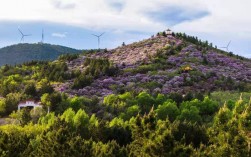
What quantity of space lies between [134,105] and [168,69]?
157 feet

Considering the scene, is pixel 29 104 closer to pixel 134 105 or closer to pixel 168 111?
pixel 134 105

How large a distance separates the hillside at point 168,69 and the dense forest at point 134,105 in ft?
0.91

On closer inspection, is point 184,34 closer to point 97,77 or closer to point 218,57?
point 218,57

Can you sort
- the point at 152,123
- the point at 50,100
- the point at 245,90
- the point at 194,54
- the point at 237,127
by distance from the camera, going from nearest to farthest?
the point at 237,127 < the point at 152,123 < the point at 50,100 < the point at 245,90 < the point at 194,54

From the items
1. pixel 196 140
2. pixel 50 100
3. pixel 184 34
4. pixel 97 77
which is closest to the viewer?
pixel 196 140

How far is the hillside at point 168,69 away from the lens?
128625 millimetres

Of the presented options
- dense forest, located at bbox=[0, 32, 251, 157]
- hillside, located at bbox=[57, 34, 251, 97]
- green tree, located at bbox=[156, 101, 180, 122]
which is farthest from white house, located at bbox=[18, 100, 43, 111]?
green tree, located at bbox=[156, 101, 180, 122]

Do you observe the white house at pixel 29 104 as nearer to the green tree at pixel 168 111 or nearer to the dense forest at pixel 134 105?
the dense forest at pixel 134 105

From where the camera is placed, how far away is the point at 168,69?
5797 inches

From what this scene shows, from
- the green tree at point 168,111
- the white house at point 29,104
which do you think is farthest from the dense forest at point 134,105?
the white house at point 29,104

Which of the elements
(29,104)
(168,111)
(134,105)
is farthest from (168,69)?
(168,111)

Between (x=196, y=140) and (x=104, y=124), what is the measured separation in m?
14.1

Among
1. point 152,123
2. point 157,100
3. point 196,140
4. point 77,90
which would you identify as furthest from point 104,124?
point 77,90

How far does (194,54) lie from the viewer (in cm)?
16100
